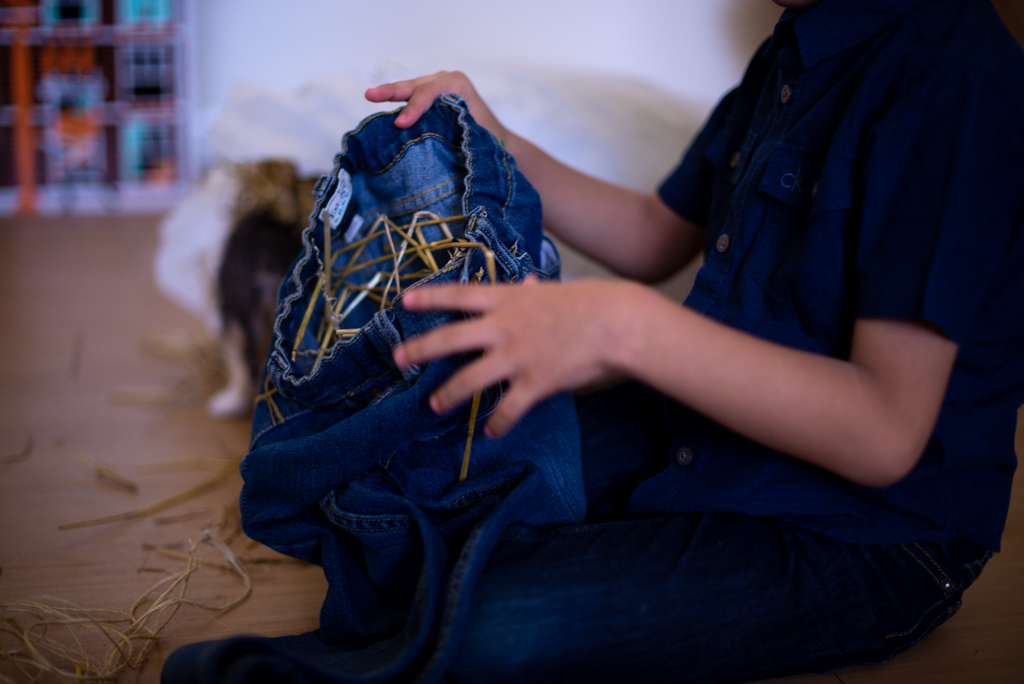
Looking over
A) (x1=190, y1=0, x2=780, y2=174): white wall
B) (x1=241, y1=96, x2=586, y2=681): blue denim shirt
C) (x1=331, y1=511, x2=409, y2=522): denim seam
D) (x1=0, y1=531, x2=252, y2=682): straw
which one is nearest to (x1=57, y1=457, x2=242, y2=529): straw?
(x1=0, y1=531, x2=252, y2=682): straw

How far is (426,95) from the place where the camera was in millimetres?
672

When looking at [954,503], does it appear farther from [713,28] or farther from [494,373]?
[713,28]

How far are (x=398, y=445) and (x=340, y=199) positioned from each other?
9.9 inches

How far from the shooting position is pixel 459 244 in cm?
58

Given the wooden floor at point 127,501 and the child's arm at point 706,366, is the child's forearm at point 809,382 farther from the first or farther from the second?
the wooden floor at point 127,501

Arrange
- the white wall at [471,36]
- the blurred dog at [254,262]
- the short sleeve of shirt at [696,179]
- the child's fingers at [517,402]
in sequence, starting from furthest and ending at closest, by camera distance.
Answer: the white wall at [471,36]
the blurred dog at [254,262]
the short sleeve of shirt at [696,179]
the child's fingers at [517,402]

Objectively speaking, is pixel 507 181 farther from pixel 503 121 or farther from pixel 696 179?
pixel 503 121

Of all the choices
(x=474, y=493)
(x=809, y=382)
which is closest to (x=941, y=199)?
(x=809, y=382)

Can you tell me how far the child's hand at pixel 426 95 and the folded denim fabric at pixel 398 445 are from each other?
0.05 feet

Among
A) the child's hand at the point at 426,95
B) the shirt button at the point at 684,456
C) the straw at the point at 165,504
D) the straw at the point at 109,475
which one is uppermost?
the child's hand at the point at 426,95

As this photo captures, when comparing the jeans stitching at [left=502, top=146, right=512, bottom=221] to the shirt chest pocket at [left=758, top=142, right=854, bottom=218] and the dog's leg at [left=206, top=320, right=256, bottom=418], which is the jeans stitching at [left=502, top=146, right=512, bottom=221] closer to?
the shirt chest pocket at [left=758, top=142, right=854, bottom=218]

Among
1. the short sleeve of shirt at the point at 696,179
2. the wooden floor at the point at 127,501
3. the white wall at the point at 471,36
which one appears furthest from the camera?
the white wall at the point at 471,36

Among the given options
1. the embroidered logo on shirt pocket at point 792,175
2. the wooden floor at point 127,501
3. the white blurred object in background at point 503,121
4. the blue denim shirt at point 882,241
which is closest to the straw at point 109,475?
the wooden floor at point 127,501

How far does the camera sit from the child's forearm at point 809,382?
44 centimetres
